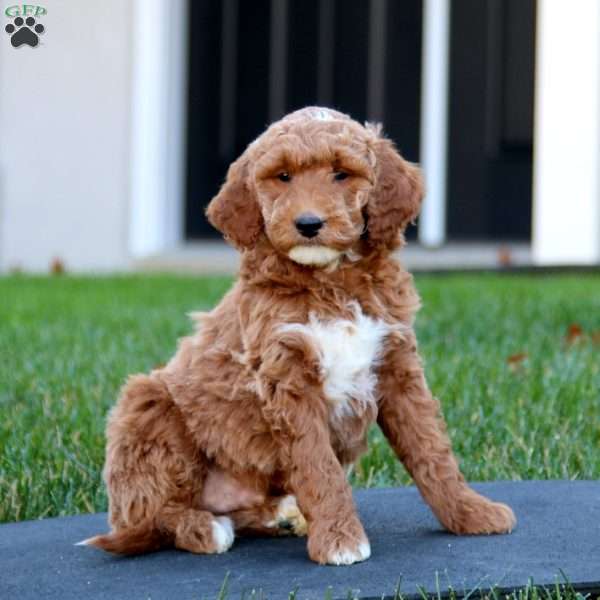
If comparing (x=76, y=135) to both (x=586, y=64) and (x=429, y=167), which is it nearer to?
(x=429, y=167)

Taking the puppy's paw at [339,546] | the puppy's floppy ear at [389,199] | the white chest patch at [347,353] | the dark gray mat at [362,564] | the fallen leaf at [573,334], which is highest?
the puppy's floppy ear at [389,199]

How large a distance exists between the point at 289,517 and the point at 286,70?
10.6 metres

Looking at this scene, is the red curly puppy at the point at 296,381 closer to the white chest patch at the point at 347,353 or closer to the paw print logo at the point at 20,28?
the white chest patch at the point at 347,353

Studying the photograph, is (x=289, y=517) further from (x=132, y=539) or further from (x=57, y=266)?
(x=57, y=266)

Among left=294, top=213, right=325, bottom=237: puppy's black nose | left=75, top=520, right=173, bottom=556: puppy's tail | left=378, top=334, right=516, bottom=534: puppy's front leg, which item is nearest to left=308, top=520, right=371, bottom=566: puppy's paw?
left=378, top=334, right=516, bottom=534: puppy's front leg

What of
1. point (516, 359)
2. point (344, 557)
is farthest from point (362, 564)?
point (516, 359)

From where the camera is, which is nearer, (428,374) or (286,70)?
(428,374)

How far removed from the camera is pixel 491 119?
12.7m

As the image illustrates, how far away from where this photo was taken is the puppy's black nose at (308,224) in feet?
9.30

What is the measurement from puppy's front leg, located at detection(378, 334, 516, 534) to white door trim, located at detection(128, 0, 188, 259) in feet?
31.4

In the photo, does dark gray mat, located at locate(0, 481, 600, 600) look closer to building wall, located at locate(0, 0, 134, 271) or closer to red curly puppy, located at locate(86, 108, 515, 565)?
red curly puppy, located at locate(86, 108, 515, 565)

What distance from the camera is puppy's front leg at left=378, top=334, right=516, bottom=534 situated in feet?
9.95

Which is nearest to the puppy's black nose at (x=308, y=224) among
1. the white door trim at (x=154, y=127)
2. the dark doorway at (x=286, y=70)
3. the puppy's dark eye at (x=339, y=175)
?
the puppy's dark eye at (x=339, y=175)

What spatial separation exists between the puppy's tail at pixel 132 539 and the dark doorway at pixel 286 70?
10.2 metres
